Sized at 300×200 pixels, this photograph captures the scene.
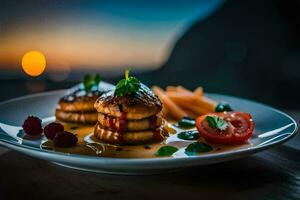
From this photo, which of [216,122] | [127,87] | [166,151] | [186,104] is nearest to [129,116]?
[127,87]

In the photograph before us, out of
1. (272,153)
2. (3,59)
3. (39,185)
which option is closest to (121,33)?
(3,59)

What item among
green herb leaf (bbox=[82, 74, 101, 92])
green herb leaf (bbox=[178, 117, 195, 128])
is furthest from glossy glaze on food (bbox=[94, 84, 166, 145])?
green herb leaf (bbox=[82, 74, 101, 92])

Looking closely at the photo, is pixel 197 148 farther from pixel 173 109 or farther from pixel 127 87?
pixel 173 109

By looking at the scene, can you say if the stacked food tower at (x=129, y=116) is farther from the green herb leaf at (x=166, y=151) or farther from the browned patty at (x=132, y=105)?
the green herb leaf at (x=166, y=151)

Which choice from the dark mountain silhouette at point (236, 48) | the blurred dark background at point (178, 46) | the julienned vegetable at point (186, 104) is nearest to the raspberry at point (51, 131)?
the julienned vegetable at point (186, 104)

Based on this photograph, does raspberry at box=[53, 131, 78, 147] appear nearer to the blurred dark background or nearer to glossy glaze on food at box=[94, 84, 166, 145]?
glossy glaze on food at box=[94, 84, 166, 145]

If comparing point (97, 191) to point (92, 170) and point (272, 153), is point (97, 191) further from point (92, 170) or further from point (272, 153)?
point (272, 153)
